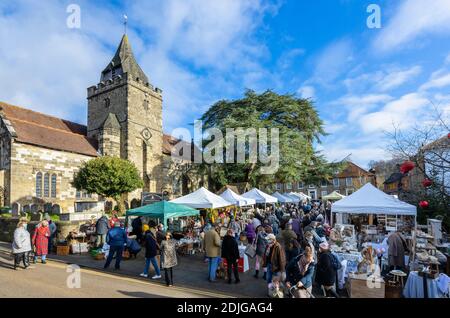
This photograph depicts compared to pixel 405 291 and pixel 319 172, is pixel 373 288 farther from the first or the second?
pixel 319 172

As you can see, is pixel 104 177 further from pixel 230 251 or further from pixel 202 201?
pixel 230 251

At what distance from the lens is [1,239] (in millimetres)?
13227

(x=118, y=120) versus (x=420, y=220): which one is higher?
(x=118, y=120)

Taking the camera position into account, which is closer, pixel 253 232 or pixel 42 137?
pixel 253 232

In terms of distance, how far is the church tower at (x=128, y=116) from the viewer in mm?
28516

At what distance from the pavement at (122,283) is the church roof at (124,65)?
87.4ft

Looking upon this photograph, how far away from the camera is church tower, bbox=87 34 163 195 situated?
2852 cm

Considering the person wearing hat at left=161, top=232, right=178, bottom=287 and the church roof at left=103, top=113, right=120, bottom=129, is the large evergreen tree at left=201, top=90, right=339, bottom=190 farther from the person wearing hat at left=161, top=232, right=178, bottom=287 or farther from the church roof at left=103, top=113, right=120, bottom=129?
the person wearing hat at left=161, top=232, right=178, bottom=287

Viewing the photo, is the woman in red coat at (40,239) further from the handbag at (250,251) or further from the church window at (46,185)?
the church window at (46,185)

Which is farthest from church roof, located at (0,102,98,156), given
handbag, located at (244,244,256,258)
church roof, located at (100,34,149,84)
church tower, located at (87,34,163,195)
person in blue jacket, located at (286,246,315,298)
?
person in blue jacket, located at (286,246,315,298)

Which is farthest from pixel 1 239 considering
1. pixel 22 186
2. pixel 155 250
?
pixel 155 250
